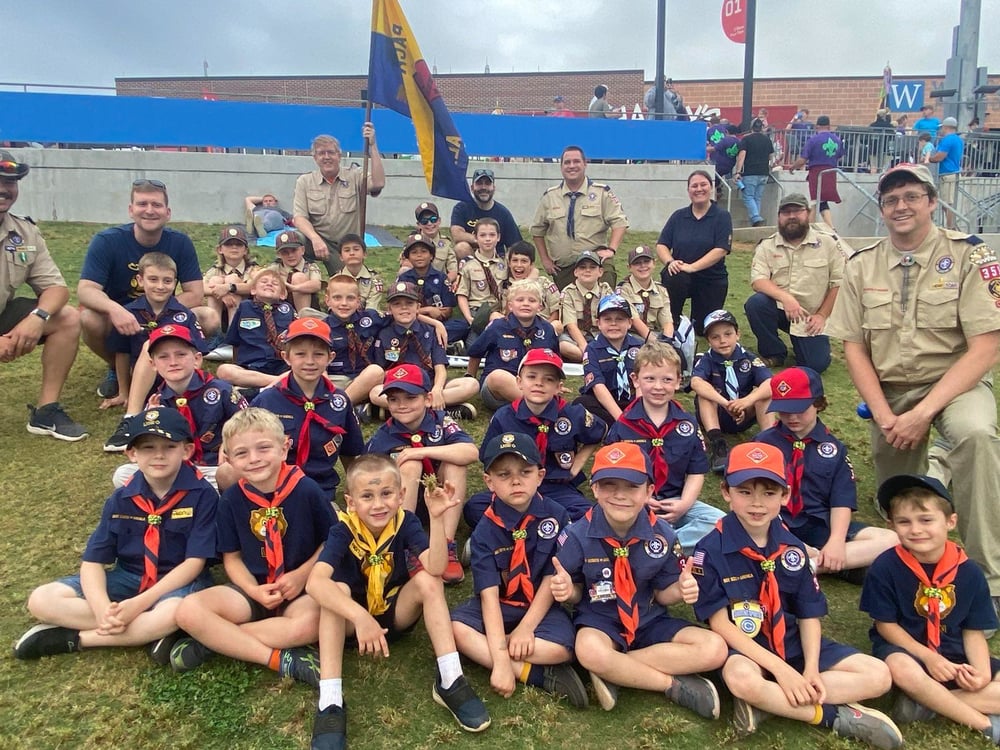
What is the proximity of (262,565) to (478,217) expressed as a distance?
5.72 m

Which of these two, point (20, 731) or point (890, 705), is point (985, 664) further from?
point (20, 731)

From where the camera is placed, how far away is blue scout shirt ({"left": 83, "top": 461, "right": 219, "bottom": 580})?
129 inches

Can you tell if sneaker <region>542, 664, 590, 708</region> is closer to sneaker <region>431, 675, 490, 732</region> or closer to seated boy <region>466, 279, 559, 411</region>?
sneaker <region>431, 675, 490, 732</region>

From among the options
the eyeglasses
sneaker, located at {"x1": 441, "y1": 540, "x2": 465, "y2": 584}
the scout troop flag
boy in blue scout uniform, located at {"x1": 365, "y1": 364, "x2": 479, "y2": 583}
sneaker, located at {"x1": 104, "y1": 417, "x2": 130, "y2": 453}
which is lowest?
sneaker, located at {"x1": 441, "y1": 540, "x2": 465, "y2": 584}

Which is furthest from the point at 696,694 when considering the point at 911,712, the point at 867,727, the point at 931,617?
the point at 931,617

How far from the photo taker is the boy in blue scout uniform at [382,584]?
295 centimetres

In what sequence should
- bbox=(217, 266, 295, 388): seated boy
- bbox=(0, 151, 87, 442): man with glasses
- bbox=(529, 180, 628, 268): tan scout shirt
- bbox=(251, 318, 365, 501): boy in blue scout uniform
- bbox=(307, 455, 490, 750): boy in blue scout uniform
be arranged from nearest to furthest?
bbox=(307, 455, 490, 750): boy in blue scout uniform < bbox=(251, 318, 365, 501): boy in blue scout uniform < bbox=(0, 151, 87, 442): man with glasses < bbox=(217, 266, 295, 388): seated boy < bbox=(529, 180, 628, 268): tan scout shirt

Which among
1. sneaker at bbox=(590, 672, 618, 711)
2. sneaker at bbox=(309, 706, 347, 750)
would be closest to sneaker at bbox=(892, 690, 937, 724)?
sneaker at bbox=(590, 672, 618, 711)

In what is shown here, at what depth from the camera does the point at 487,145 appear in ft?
46.2

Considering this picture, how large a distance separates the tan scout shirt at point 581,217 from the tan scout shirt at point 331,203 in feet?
6.57

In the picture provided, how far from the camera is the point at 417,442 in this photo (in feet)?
13.8

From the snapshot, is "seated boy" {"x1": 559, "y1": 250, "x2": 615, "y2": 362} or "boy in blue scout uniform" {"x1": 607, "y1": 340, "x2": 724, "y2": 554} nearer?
"boy in blue scout uniform" {"x1": 607, "y1": 340, "x2": 724, "y2": 554}

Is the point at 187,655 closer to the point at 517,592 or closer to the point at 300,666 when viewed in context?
the point at 300,666

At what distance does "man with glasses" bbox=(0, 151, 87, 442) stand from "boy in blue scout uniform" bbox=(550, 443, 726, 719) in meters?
3.90
